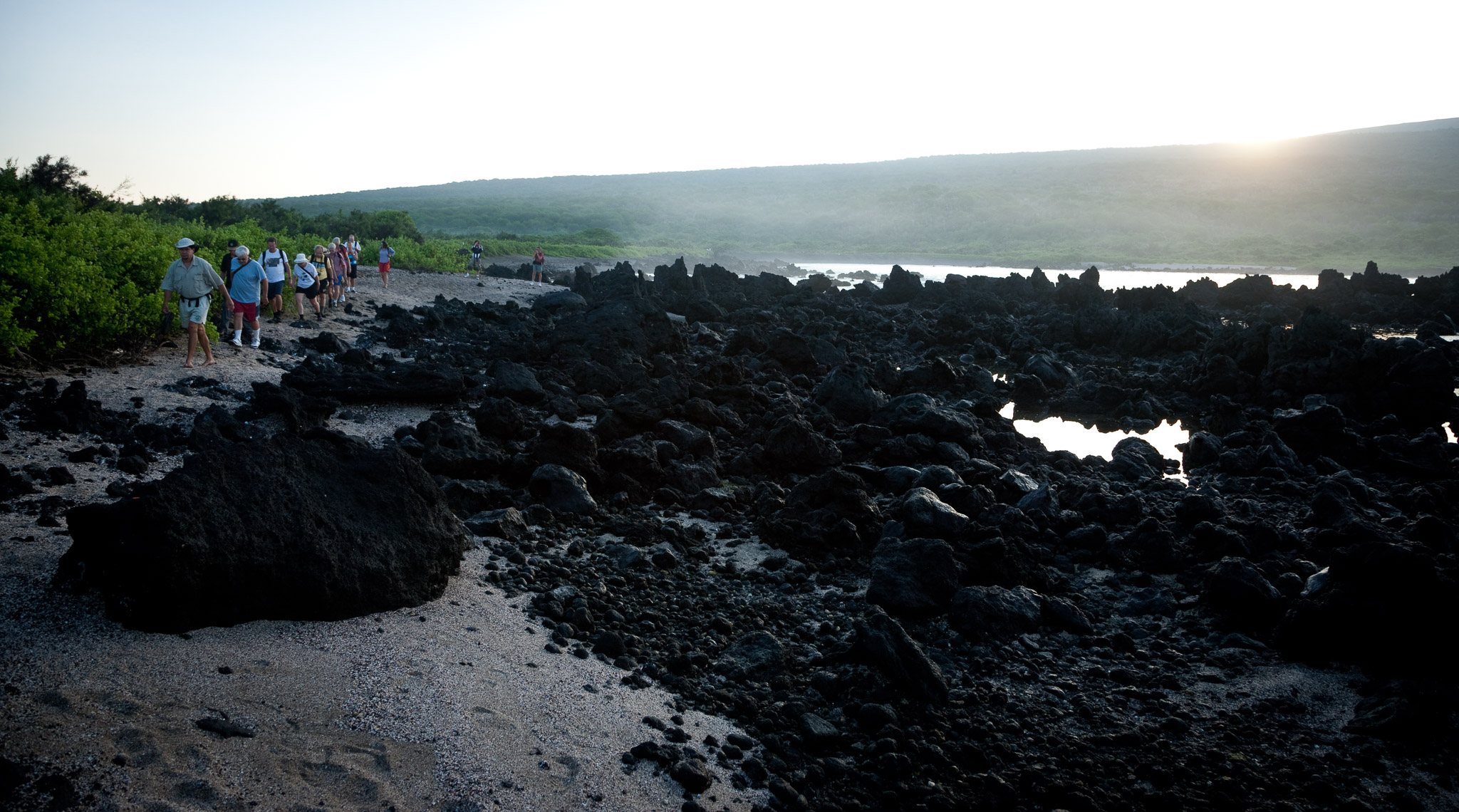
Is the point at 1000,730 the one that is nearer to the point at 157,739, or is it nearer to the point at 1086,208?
the point at 157,739

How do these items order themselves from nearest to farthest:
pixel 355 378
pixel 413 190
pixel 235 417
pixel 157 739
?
1. pixel 157 739
2. pixel 235 417
3. pixel 355 378
4. pixel 413 190

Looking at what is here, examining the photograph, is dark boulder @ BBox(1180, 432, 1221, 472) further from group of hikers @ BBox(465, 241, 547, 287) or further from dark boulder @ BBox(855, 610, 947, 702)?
group of hikers @ BBox(465, 241, 547, 287)

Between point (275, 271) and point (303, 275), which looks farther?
point (303, 275)

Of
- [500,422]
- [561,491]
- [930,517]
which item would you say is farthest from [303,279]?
[930,517]

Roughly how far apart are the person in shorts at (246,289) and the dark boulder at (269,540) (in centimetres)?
870

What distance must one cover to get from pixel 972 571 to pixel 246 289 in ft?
37.8

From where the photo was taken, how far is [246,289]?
1342 cm

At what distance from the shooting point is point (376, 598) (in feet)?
17.9

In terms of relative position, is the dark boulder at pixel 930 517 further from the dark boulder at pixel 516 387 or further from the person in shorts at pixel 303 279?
the person in shorts at pixel 303 279

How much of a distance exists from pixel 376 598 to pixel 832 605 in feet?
10.6

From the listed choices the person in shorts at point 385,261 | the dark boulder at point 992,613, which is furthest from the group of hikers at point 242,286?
the dark boulder at point 992,613

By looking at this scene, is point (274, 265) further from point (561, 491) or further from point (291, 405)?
point (561, 491)

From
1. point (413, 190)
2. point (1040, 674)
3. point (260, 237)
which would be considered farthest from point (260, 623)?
point (413, 190)

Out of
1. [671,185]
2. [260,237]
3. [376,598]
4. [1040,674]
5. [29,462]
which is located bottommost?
[1040,674]
